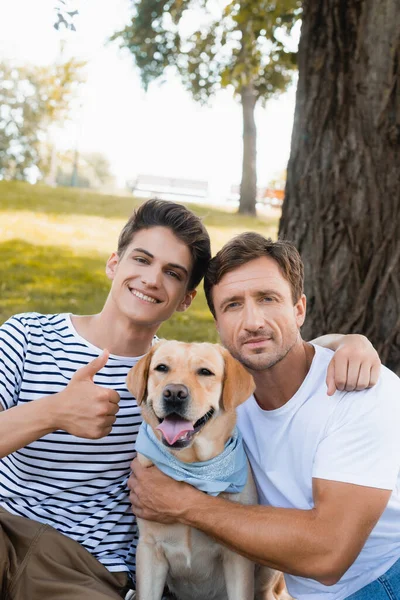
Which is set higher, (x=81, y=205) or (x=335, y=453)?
(x=335, y=453)

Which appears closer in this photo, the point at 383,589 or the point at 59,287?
the point at 383,589

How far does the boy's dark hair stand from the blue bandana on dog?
790 millimetres

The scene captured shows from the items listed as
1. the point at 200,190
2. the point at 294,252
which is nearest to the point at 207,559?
the point at 294,252

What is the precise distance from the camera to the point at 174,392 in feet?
8.32

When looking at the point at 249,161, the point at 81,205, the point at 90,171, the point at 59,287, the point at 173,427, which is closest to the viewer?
the point at 173,427

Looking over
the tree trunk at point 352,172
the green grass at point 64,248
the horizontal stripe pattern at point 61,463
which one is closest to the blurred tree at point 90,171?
the green grass at point 64,248

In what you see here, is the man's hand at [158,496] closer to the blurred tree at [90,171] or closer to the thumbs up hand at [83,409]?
the thumbs up hand at [83,409]

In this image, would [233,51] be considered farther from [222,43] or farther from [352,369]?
[352,369]

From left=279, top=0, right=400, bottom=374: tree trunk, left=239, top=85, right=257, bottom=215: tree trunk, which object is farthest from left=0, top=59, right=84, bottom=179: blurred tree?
left=279, top=0, right=400, bottom=374: tree trunk

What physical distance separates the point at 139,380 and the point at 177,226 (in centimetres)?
72

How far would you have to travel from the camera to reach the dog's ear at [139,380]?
265 cm

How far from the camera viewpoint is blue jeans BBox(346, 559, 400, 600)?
99.3 inches

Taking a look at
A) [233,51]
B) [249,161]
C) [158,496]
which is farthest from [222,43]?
[249,161]

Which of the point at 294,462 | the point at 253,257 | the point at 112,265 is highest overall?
the point at 253,257
